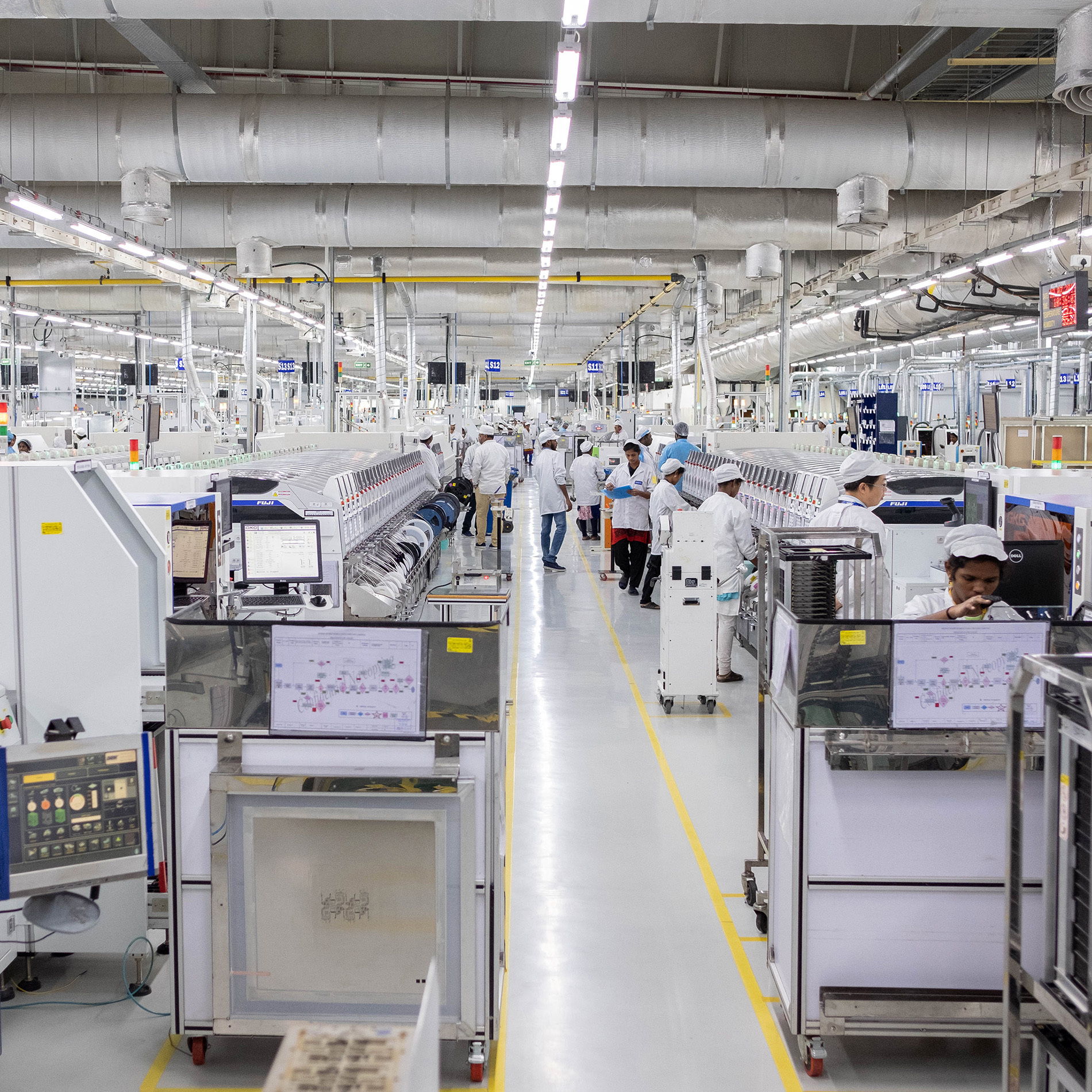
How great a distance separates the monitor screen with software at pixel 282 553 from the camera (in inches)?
223

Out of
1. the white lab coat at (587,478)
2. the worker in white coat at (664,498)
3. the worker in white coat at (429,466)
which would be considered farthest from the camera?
the white lab coat at (587,478)

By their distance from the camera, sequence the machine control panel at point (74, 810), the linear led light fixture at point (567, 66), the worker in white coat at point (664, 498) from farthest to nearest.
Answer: the worker in white coat at point (664, 498), the linear led light fixture at point (567, 66), the machine control panel at point (74, 810)

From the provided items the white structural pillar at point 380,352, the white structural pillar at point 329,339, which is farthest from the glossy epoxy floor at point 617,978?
the white structural pillar at point 380,352

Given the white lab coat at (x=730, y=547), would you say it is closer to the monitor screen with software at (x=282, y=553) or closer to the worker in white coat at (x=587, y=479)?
the monitor screen with software at (x=282, y=553)

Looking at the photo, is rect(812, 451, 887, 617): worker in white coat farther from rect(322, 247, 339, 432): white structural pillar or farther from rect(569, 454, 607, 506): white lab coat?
rect(569, 454, 607, 506): white lab coat

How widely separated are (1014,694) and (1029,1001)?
79 cm

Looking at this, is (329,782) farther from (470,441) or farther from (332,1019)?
(470,441)

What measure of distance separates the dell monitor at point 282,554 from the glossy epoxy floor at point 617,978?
1.67 meters

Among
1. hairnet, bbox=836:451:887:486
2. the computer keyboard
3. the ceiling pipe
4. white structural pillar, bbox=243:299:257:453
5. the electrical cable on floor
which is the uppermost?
the ceiling pipe

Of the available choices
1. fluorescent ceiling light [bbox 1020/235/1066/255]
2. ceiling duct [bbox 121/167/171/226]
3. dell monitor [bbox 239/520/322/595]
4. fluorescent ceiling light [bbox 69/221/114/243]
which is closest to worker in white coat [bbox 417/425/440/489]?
ceiling duct [bbox 121/167/171/226]

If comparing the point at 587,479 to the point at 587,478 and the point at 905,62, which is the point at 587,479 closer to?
the point at 587,478

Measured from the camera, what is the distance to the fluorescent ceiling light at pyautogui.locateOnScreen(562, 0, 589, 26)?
478cm

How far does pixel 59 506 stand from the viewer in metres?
3.79

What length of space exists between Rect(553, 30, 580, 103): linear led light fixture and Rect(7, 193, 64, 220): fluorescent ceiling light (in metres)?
3.11
